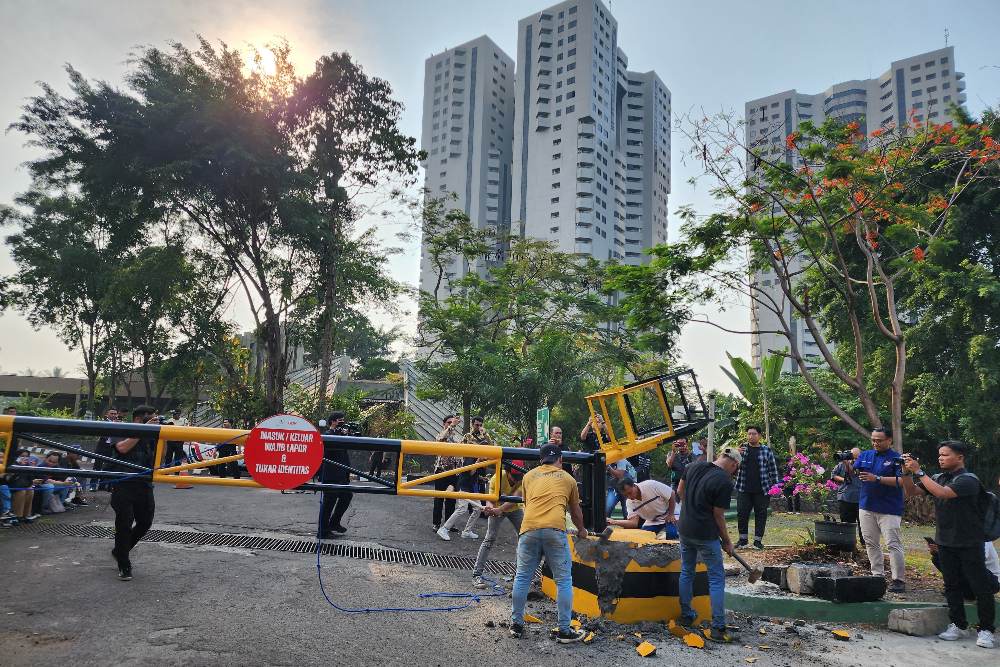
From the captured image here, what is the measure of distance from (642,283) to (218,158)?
609 inches

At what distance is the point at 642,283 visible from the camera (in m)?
11.2

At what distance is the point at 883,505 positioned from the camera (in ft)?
23.0

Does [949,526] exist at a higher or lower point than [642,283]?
lower

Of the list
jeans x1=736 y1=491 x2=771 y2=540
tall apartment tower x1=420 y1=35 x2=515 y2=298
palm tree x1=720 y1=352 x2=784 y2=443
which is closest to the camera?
jeans x1=736 y1=491 x2=771 y2=540

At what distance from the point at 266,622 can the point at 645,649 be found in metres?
3.22

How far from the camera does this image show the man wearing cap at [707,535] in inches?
221

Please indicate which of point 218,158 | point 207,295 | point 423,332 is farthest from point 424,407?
point 218,158

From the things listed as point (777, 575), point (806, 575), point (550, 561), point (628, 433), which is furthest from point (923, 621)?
point (550, 561)

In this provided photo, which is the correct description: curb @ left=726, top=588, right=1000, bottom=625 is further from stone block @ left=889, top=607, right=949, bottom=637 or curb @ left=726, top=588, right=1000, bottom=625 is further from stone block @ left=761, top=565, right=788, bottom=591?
stone block @ left=761, top=565, right=788, bottom=591

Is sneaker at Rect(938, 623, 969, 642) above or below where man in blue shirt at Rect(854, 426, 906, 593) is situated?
below

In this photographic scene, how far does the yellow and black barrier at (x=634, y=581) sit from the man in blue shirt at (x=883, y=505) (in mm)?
2386

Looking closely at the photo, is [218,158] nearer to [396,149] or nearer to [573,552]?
[396,149]

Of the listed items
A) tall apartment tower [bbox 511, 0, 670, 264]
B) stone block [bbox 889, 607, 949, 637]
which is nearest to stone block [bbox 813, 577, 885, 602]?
stone block [bbox 889, 607, 949, 637]

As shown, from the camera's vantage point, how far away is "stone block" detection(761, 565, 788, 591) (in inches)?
277
